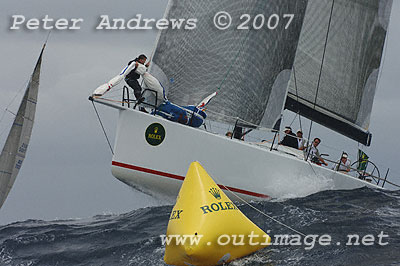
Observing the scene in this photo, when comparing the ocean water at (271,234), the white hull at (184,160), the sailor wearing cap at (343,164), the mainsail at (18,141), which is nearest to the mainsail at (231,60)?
the white hull at (184,160)

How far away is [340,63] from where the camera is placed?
14281mm

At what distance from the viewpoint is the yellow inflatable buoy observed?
723 cm

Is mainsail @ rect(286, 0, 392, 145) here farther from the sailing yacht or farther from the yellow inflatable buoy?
the yellow inflatable buoy

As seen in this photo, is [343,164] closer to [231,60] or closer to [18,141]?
[231,60]

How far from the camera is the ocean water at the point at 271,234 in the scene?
8.20 metres

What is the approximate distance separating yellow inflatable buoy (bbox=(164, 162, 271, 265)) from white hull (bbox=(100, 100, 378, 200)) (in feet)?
8.87

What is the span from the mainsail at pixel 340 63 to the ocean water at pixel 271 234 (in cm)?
243

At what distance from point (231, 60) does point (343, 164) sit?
3568mm

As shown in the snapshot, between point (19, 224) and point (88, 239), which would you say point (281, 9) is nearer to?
point (88, 239)

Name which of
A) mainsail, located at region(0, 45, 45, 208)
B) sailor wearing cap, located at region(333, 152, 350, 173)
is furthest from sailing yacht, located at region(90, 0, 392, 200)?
mainsail, located at region(0, 45, 45, 208)

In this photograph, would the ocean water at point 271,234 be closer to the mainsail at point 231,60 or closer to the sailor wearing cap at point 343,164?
the sailor wearing cap at point 343,164

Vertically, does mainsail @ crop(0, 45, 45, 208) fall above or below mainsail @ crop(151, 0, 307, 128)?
below

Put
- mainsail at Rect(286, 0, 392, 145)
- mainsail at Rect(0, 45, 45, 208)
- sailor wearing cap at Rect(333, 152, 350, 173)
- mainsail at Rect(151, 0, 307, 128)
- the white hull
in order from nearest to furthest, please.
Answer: the white hull < mainsail at Rect(151, 0, 307, 128) < sailor wearing cap at Rect(333, 152, 350, 173) < mainsail at Rect(0, 45, 45, 208) < mainsail at Rect(286, 0, 392, 145)

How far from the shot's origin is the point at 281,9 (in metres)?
12.1
